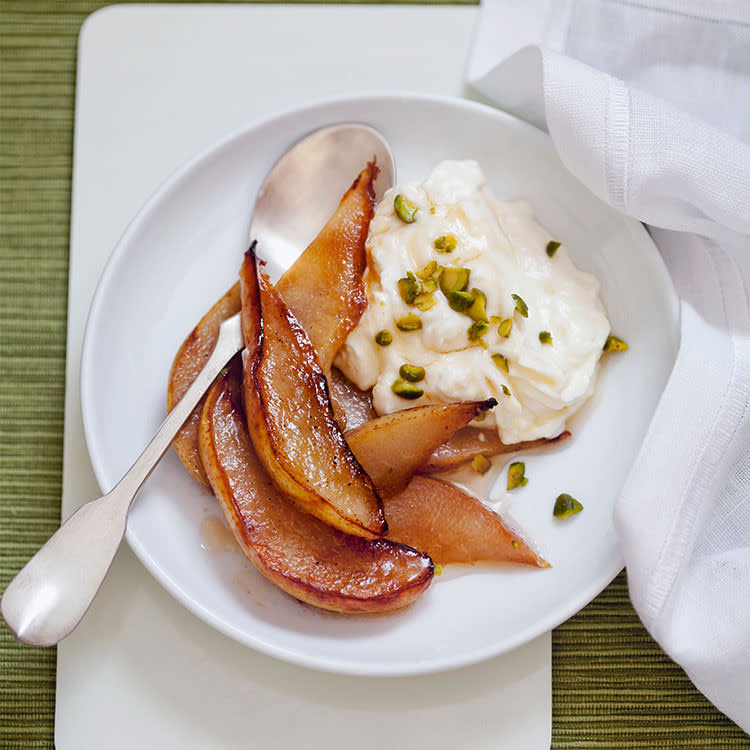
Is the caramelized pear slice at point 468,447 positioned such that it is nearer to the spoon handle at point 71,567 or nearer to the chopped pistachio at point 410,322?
the chopped pistachio at point 410,322

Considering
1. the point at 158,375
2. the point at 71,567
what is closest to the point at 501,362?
the point at 158,375

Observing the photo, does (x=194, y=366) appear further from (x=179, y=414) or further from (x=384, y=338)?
(x=384, y=338)

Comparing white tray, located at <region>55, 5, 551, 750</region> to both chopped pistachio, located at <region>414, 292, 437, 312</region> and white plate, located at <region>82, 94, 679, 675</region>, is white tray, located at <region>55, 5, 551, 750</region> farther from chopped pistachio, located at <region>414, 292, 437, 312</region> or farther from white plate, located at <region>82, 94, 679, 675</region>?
chopped pistachio, located at <region>414, 292, 437, 312</region>

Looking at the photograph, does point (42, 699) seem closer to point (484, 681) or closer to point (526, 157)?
point (484, 681)

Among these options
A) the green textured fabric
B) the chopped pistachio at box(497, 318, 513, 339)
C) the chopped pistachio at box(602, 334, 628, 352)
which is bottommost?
the green textured fabric

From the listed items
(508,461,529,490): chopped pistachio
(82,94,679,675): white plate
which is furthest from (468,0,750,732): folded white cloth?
(508,461,529,490): chopped pistachio

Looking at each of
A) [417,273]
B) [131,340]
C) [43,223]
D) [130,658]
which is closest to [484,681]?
[130,658]
